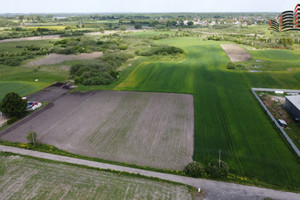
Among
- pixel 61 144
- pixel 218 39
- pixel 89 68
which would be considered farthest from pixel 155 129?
pixel 218 39

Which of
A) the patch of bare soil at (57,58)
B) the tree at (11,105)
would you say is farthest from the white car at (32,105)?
the patch of bare soil at (57,58)

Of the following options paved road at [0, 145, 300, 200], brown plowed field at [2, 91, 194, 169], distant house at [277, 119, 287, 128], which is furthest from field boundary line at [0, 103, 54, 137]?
distant house at [277, 119, 287, 128]

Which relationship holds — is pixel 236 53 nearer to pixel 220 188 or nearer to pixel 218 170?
pixel 218 170

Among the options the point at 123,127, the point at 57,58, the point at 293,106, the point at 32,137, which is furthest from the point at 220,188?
the point at 57,58

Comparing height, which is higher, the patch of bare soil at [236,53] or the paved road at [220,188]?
the patch of bare soil at [236,53]

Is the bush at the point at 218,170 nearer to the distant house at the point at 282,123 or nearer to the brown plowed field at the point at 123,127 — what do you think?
the brown plowed field at the point at 123,127
